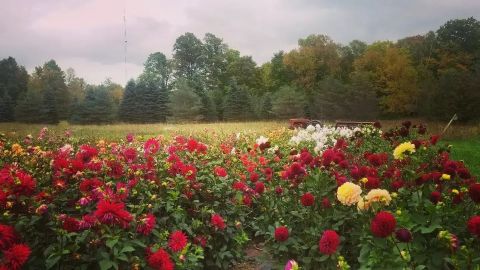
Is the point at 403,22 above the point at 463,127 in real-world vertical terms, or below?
above

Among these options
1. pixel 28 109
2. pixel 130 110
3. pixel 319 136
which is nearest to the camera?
Result: pixel 28 109

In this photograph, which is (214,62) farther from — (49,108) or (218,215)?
(218,215)

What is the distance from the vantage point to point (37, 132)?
18.0ft

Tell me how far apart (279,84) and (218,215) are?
27.1 metres

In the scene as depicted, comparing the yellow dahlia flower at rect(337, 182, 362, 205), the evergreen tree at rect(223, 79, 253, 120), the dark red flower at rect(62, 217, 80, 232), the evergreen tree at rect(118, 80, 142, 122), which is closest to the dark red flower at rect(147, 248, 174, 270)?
the dark red flower at rect(62, 217, 80, 232)

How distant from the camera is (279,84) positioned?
29641 millimetres

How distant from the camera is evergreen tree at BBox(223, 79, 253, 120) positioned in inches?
974

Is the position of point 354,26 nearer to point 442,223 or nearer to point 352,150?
point 352,150

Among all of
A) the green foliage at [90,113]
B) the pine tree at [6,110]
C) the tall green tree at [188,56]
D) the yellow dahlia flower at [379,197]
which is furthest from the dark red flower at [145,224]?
the tall green tree at [188,56]

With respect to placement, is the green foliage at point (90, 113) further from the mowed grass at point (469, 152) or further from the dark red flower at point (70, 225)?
the mowed grass at point (469, 152)

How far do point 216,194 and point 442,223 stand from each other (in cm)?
194

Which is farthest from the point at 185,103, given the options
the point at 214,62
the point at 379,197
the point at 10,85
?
the point at 379,197

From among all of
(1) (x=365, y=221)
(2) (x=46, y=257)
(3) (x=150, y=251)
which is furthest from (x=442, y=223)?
(2) (x=46, y=257)

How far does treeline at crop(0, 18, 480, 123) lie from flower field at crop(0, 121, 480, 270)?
3392mm
